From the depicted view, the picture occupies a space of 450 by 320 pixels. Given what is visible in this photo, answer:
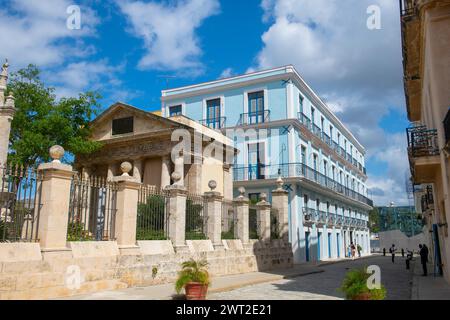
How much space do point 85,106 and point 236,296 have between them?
14.4m

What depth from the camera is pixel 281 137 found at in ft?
86.4

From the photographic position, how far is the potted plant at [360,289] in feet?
22.6

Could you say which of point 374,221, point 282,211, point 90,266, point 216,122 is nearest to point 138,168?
point 282,211

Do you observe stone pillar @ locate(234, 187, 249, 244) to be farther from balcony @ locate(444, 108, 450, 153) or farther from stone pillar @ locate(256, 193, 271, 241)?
balcony @ locate(444, 108, 450, 153)

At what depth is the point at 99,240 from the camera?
10961mm

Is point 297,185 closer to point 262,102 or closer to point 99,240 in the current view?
point 262,102

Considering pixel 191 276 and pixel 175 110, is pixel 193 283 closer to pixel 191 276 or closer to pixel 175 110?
pixel 191 276

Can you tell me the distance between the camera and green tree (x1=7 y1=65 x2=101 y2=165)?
1850 centimetres

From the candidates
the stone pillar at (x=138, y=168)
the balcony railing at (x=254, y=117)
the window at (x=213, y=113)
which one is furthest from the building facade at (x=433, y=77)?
the window at (x=213, y=113)

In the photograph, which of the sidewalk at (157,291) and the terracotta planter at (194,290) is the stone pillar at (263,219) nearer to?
the sidewalk at (157,291)

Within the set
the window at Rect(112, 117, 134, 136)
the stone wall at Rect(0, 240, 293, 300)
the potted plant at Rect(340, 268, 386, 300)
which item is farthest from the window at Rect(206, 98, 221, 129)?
the potted plant at Rect(340, 268, 386, 300)

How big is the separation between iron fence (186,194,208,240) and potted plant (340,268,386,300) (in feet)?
24.4

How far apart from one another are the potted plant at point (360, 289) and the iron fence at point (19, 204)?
258 inches

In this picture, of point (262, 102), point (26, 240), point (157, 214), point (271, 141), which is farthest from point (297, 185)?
point (26, 240)
